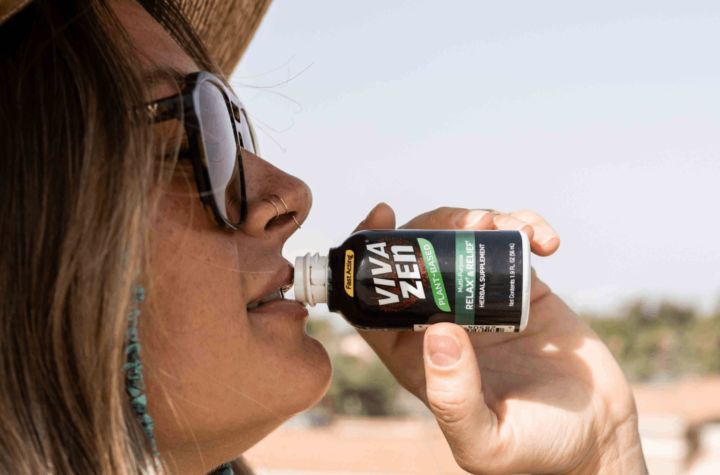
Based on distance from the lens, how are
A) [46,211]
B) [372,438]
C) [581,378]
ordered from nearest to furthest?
1. [46,211]
2. [581,378]
3. [372,438]

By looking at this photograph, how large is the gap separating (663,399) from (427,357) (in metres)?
14.0

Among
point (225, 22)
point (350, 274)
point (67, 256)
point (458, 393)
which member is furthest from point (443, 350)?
point (225, 22)

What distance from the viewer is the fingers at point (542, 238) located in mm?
1400

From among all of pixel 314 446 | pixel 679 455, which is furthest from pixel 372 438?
pixel 679 455

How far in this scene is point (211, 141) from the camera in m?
1.01

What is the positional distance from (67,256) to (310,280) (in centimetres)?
49

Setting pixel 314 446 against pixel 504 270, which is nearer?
pixel 504 270

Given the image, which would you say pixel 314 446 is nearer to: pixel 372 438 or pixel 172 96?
pixel 372 438

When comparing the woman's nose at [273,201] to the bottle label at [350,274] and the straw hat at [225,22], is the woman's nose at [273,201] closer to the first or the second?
the bottle label at [350,274]

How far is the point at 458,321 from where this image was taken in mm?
1087

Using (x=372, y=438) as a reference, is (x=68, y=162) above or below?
above

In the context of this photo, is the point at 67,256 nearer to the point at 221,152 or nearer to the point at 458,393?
the point at 221,152

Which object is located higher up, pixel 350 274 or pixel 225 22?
pixel 225 22

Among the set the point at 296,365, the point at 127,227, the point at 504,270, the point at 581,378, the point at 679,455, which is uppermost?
the point at 127,227
